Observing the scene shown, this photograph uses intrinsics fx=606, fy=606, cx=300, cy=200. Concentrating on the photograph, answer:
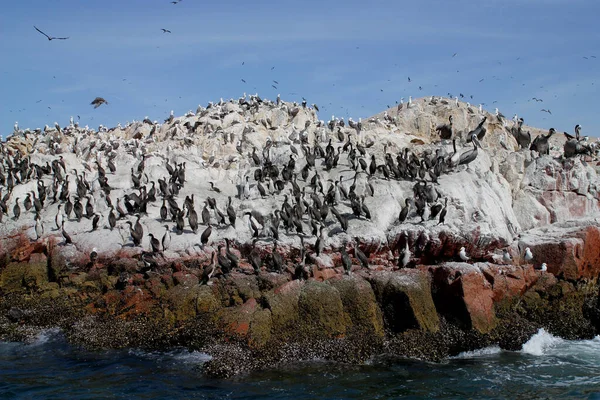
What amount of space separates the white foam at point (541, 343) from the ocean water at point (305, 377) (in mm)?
53

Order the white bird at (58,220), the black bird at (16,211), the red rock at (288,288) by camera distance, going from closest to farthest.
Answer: the red rock at (288,288) → the white bird at (58,220) → the black bird at (16,211)

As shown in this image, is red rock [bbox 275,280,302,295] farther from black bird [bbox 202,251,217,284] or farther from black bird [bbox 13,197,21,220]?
black bird [bbox 13,197,21,220]

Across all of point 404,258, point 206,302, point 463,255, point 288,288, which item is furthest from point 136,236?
point 463,255

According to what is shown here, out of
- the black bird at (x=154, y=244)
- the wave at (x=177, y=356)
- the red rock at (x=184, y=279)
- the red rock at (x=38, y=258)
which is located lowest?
the wave at (x=177, y=356)

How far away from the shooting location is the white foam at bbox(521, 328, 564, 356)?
681 inches

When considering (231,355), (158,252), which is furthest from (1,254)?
(231,355)

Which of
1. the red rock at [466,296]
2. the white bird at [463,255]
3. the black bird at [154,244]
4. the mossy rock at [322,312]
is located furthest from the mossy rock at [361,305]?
the black bird at [154,244]

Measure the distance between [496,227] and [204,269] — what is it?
10185 millimetres

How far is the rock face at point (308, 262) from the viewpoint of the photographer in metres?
16.8

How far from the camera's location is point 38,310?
18.9 metres

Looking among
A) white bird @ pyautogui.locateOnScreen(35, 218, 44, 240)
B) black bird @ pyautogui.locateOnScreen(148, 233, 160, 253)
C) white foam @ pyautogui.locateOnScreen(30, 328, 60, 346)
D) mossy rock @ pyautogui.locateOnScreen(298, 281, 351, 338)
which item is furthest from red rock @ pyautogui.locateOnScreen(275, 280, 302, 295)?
white bird @ pyautogui.locateOnScreen(35, 218, 44, 240)

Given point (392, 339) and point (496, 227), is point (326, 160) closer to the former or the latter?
point (496, 227)

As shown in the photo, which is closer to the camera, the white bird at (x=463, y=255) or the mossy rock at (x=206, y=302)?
the mossy rock at (x=206, y=302)

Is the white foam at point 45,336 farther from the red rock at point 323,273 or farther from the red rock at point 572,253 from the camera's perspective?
the red rock at point 572,253
